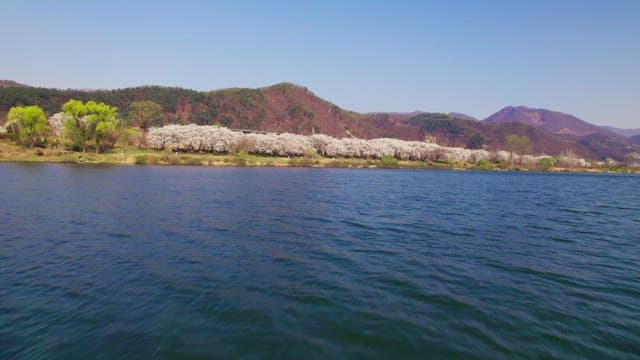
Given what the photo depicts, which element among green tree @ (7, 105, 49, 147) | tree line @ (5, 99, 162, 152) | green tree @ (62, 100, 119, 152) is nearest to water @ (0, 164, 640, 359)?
green tree @ (62, 100, 119, 152)

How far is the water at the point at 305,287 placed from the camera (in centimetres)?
1377

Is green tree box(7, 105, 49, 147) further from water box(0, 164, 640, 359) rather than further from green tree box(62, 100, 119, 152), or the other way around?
water box(0, 164, 640, 359)

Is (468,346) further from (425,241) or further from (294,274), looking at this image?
(425,241)

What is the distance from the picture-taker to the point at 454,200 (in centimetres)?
6141

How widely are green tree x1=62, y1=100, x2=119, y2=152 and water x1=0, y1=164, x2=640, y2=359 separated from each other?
100.0 metres

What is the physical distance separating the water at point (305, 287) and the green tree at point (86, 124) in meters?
100.0

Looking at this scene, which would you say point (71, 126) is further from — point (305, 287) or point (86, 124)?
point (305, 287)

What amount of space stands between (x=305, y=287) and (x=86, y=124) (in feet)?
449

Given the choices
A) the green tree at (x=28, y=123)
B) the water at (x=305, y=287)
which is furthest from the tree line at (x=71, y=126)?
the water at (x=305, y=287)

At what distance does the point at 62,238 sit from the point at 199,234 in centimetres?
1019

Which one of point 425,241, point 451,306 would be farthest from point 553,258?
point 451,306

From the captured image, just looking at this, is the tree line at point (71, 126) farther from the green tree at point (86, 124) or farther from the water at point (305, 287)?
the water at point (305, 287)

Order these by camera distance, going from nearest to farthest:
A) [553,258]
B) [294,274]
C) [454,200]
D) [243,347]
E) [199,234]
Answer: [243,347] < [294,274] < [553,258] < [199,234] < [454,200]

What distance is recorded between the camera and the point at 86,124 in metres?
125
